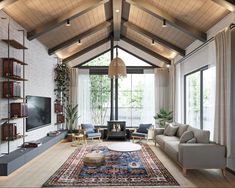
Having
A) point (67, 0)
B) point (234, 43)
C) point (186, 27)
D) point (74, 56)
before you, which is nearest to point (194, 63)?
point (186, 27)

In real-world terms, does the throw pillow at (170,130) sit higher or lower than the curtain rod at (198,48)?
lower

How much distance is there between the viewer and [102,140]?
870 centimetres

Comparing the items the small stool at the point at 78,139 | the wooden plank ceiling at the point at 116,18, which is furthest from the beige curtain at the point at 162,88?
the small stool at the point at 78,139

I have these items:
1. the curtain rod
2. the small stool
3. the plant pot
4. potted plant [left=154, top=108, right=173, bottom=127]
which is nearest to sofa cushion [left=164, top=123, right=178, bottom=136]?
potted plant [left=154, top=108, right=173, bottom=127]

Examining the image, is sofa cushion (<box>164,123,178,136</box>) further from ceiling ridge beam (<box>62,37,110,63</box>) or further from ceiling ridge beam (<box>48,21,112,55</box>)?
ceiling ridge beam (<box>62,37,110,63</box>)

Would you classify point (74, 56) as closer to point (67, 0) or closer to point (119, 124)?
point (119, 124)

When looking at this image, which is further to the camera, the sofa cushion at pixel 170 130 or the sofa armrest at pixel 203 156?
the sofa cushion at pixel 170 130

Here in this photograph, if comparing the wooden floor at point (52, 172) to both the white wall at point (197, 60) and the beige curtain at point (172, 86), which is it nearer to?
the white wall at point (197, 60)

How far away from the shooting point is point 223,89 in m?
4.62

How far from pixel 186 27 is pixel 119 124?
4.52 m

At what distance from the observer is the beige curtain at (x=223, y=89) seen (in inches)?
174

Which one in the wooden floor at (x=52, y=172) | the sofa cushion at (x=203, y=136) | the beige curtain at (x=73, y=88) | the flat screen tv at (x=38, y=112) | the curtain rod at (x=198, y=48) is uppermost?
the curtain rod at (x=198, y=48)

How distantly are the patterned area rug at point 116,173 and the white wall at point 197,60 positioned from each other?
5.10 ft

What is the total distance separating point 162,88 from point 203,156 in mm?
5309
